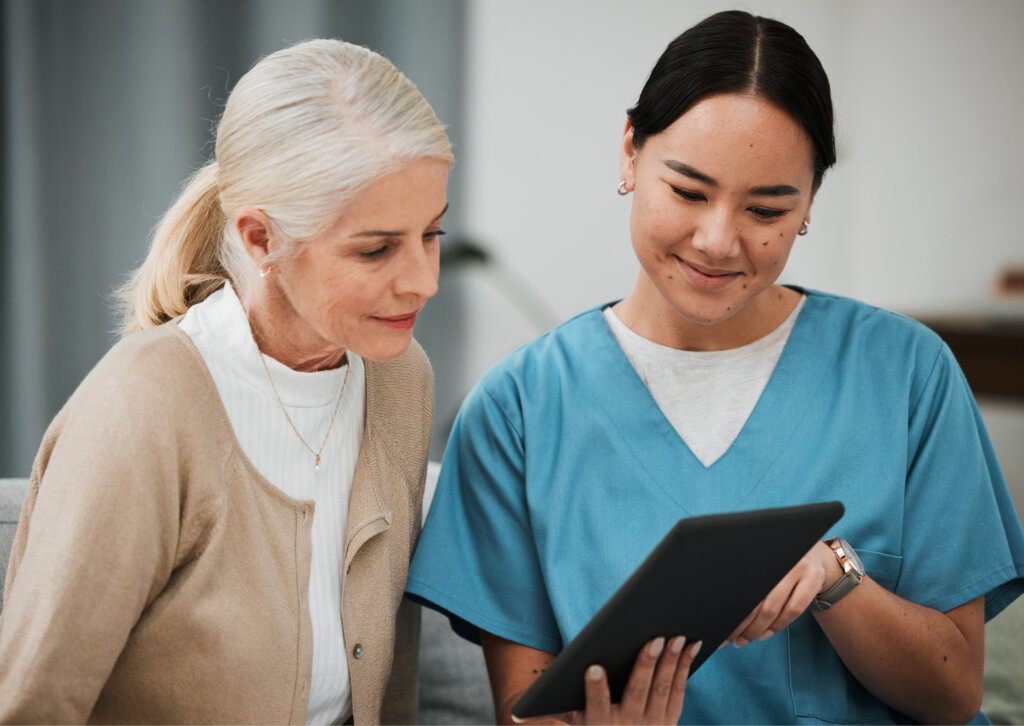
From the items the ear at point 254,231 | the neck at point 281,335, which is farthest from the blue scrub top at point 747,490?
the ear at point 254,231

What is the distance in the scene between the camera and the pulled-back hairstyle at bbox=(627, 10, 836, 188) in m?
1.11

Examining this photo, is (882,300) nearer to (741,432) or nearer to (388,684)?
(741,432)

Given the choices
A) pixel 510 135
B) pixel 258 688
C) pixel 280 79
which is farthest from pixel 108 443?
pixel 510 135

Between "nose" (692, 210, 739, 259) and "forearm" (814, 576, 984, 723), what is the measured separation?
0.39 m

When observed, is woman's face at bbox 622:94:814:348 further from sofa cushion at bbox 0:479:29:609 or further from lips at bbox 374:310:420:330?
sofa cushion at bbox 0:479:29:609

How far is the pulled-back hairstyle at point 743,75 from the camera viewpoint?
43.6 inches

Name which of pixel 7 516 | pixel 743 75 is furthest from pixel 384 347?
pixel 7 516

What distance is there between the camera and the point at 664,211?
1133 millimetres

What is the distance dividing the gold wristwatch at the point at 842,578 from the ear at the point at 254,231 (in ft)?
2.22

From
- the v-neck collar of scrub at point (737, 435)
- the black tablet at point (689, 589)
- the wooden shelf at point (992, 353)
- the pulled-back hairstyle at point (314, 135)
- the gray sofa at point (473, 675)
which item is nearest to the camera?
the black tablet at point (689, 589)

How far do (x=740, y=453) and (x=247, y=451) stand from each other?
0.57 m

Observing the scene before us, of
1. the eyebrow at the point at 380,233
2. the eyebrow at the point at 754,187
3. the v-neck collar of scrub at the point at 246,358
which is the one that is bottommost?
the v-neck collar of scrub at the point at 246,358

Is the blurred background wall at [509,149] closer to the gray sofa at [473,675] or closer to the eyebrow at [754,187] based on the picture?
the gray sofa at [473,675]

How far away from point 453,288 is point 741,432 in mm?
1222
